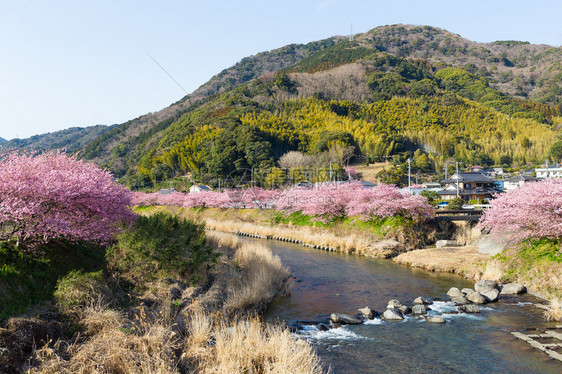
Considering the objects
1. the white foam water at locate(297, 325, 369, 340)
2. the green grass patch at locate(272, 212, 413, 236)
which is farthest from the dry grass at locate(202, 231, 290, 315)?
the green grass patch at locate(272, 212, 413, 236)

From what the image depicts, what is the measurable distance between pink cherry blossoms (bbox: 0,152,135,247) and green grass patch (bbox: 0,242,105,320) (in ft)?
1.96

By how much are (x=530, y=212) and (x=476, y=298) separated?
6.30 meters

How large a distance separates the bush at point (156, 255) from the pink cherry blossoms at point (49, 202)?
1.14 meters

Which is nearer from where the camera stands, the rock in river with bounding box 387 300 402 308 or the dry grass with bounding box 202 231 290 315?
the dry grass with bounding box 202 231 290 315

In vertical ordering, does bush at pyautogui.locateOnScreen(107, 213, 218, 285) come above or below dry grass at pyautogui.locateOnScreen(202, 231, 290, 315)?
above

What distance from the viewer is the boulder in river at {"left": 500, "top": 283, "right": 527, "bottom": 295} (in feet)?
60.4

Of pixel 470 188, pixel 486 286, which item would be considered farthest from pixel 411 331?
pixel 470 188

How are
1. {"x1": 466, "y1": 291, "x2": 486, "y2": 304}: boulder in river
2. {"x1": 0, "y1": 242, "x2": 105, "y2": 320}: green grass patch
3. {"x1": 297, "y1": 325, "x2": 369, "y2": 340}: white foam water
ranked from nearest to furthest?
{"x1": 0, "y1": 242, "x2": 105, "y2": 320}: green grass patch
{"x1": 297, "y1": 325, "x2": 369, "y2": 340}: white foam water
{"x1": 466, "y1": 291, "x2": 486, "y2": 304}: boulder in river

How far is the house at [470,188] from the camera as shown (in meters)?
64.8

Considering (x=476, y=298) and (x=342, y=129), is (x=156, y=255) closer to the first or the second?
(x=476, y=298)

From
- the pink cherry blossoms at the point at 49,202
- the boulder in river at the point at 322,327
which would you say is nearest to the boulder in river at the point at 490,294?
the boulder in river at the point at 322,327

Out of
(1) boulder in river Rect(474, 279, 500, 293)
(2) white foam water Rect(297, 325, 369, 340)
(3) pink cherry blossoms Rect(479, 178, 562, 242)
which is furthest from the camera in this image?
(3) pink cherry blossoms Rect(479, 178, 562, 242)

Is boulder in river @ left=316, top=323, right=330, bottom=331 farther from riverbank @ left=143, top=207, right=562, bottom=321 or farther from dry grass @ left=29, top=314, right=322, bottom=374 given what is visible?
riverbank @ left=143, top=207, right=562, bottom=321

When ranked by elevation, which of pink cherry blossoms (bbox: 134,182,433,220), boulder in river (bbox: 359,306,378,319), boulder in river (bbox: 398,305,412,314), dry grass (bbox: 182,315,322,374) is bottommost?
boulder in river (bbox: 398,305,412,314)
